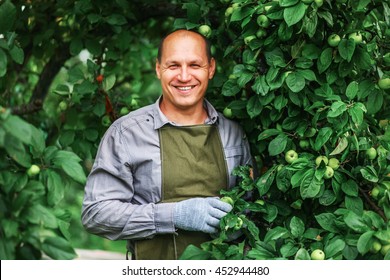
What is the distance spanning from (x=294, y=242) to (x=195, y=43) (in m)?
0.82

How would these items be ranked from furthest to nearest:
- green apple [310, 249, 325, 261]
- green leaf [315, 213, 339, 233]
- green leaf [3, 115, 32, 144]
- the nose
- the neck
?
the neck < the nose < green leaf [315, 213, 339, 233] < green apple [310, 249, 325, 261] < green leaf [3, 115, 32, 144]

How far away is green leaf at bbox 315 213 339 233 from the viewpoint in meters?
2.25

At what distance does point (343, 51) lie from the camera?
2.35 metres

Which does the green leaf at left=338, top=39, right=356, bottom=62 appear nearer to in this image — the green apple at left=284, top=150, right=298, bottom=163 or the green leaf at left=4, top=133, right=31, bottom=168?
the green apple at left=284, top=150, right=298, bottom=163

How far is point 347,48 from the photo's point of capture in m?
2.35

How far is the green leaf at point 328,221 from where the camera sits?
7.39ft

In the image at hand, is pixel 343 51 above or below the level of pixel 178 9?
below

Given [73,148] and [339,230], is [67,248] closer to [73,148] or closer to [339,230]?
[339,230]

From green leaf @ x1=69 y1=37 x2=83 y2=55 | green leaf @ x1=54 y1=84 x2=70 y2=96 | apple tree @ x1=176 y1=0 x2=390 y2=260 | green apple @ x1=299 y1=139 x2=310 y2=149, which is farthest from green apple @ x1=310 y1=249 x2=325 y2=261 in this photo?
green leaf @ x1=69 y1=37 x2=83 y2=55

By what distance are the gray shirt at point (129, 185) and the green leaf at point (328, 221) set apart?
0.44 m

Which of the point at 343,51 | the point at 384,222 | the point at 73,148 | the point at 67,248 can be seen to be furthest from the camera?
the point at 73,148

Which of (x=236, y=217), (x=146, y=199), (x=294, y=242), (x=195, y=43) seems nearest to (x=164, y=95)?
(x=195, y=43)

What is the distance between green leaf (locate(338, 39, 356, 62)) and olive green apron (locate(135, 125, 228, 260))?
1.91ft

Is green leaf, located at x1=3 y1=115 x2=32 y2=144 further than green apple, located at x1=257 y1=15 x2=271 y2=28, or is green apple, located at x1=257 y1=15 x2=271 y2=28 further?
green apple, located at x1=257 y1=15 x2=271 y2=28
